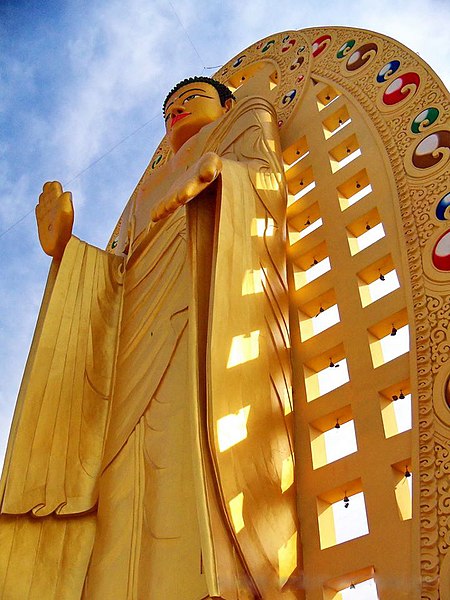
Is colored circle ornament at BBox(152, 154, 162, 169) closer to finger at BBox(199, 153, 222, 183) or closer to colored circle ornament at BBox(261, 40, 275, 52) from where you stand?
colored circle ornament at BBox(261, 40, 275, 52)

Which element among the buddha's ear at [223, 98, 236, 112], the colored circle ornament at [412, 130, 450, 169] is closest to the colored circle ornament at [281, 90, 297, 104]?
the buddha's ear at [223, 98, 236, 112]

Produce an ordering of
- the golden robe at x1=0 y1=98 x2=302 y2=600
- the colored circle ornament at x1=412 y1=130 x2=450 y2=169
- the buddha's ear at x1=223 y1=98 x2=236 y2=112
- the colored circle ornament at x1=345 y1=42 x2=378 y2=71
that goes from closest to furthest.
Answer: the golden robe at x1=0 y1=98 x2=302 y2=600
the colored circle ornament at x1=412 y1=130 x2=450 y2=169
the colored circle ornament at x1=345 y1=42 x2=378 y2=71
the buddha's ear at x1=223 y1=98 x2=236 y2=112

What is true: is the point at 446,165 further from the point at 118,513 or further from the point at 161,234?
the point at 118,513

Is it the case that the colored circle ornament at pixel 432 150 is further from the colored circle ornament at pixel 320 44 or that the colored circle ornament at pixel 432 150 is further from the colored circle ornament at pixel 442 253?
the colored circle ornament at pixel 320 44

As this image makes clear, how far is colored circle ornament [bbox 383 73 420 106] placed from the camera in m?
4.03

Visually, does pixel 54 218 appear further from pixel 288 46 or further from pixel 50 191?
pixel 288 46

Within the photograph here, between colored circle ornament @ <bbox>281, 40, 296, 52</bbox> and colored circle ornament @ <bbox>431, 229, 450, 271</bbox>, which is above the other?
colored circle ornament @ <bbox>281, 40, 296, 52</bbox>

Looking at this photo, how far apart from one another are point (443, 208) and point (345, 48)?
172cm

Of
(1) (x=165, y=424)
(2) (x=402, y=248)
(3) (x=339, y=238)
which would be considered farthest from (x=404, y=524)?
(3) (x=339, y=238)

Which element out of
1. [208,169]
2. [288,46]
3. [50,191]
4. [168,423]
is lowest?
[168,423]

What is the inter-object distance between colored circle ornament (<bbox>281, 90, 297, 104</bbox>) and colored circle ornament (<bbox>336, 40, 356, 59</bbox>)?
0.33m

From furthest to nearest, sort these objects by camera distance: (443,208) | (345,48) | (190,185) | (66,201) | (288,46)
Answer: (288,46), (345,48), (66,201), (443,208), (190,185)

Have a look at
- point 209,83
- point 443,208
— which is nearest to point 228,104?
point 209,83

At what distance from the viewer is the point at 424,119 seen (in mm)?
3822
